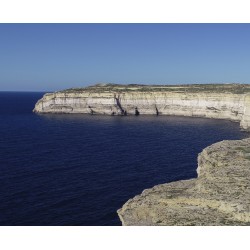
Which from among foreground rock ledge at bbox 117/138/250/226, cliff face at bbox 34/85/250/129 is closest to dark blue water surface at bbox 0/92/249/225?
foreground rock ledge at bbox 117/138/250/226

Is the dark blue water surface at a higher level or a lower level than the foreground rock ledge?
lower

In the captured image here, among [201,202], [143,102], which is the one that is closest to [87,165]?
[201,202]

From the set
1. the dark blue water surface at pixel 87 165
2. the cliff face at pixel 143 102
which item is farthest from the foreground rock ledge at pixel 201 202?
the cliff face at pixel 143 102

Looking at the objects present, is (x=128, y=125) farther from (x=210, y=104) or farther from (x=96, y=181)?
(x=96, y=181)

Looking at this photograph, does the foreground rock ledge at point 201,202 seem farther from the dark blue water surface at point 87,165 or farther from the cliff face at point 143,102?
the cliff face at point 143,102

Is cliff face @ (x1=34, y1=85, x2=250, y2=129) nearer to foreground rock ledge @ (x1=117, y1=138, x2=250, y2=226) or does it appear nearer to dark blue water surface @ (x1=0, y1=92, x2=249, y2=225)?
dark blue water surface @ (x1=0, y1=92, x2=249, y2=225)
